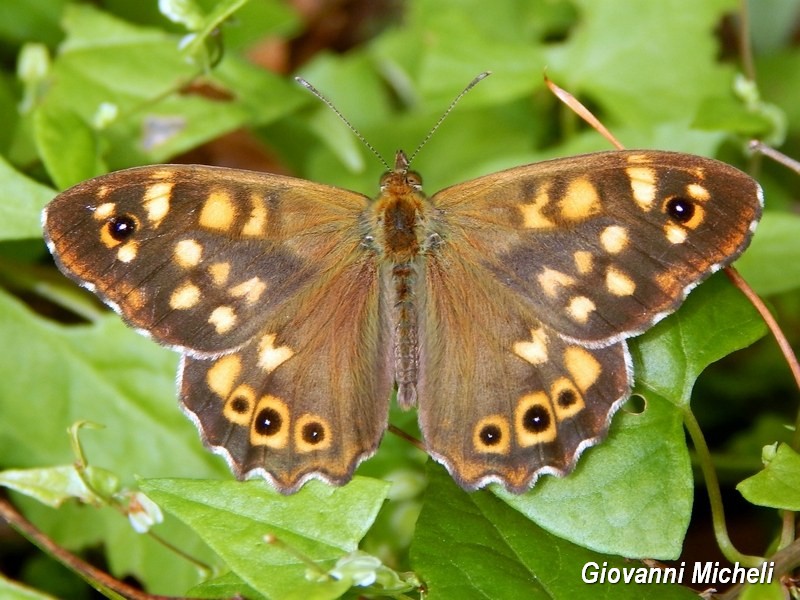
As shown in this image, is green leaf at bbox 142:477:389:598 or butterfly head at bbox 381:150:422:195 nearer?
green leaf at bbox 142:477:389:598

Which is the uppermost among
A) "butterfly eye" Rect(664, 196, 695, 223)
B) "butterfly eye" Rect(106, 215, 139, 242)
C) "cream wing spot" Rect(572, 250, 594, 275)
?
"butterfly eye" Rect(664, 196, 695, 223)

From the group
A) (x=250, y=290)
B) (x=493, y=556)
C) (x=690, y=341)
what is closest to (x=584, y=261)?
(x=690, y=341)

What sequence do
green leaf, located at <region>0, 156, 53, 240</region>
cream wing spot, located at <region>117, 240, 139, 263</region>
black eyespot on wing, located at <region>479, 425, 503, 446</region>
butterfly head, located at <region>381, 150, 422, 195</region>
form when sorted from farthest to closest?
green leaf, located at <region>0, 156, 53, 240</region> < butterfly head, located at <region>381, 150, 422, 195</region> < cream wing spot, located at <region>117, 240, 139, 263</region> < black eyespot on wing, located at <region>479, 425, 503, 446</region>

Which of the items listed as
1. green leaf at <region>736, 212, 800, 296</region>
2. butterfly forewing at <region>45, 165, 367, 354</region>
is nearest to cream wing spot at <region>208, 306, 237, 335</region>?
butterfly forewing at <region>45, 165, 367, 354</region>

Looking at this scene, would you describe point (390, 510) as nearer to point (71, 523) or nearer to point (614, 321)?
point (71, 523)

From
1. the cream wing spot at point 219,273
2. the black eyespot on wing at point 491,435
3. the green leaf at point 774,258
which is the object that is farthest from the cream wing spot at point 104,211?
the green leaf at point 774,258

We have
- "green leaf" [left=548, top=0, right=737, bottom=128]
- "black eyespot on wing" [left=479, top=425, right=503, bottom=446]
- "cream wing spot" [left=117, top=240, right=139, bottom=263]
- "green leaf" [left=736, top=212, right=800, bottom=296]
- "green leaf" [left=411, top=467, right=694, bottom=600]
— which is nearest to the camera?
"green leaf" [left=411, top=467, right=694, bottom=600]

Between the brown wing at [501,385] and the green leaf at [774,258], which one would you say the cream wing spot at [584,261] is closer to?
the brown wing at [501,385]

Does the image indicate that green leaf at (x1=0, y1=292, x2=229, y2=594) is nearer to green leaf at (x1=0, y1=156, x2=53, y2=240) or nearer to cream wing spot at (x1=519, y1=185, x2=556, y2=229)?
green leaf at (x1=0, y1=156, x2=53, y2=240)

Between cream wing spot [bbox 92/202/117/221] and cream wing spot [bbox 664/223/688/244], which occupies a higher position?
cream wing spot [bbox 92/202/117/221]
